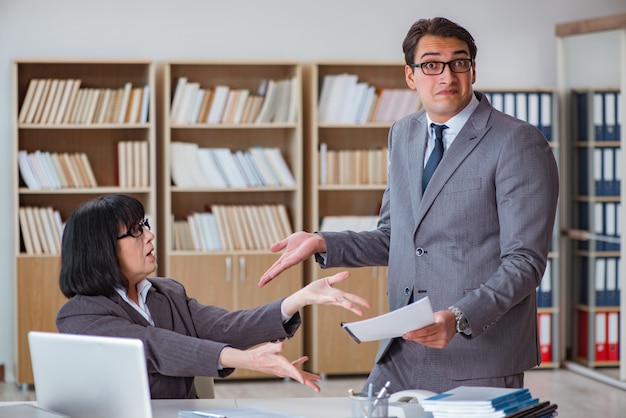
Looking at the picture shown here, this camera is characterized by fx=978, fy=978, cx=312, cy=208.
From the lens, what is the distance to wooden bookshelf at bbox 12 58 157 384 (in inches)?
235

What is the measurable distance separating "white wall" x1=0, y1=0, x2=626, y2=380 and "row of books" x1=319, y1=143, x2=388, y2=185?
707 millimetres

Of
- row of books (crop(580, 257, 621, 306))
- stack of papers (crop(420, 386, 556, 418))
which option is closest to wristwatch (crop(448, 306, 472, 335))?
stack of papers (crop(420, 386, 556, 418))

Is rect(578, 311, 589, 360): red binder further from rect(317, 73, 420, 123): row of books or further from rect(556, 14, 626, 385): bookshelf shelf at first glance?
rect(317, 73, 420, 123): row of books

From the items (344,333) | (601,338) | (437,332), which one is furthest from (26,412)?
(601,338)

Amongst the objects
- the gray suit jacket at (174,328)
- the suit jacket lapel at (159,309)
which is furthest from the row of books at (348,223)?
the suit jacket lapel at (159,309)

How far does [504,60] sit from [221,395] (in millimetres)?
3021

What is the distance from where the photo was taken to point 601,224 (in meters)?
6.36

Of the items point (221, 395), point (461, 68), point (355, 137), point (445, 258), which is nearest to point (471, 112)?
point (461, 68)

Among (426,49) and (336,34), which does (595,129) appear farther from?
(426,49)

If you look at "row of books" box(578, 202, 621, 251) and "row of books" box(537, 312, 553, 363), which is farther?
"row of books" box(537, 312, 553, 363)

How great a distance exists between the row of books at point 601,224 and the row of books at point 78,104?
2.95 m

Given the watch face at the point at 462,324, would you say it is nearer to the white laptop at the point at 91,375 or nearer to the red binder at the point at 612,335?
the white laptop at the point at 91,375

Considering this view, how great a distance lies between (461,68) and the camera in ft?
8.68

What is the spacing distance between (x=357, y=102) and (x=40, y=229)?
7.08ft
